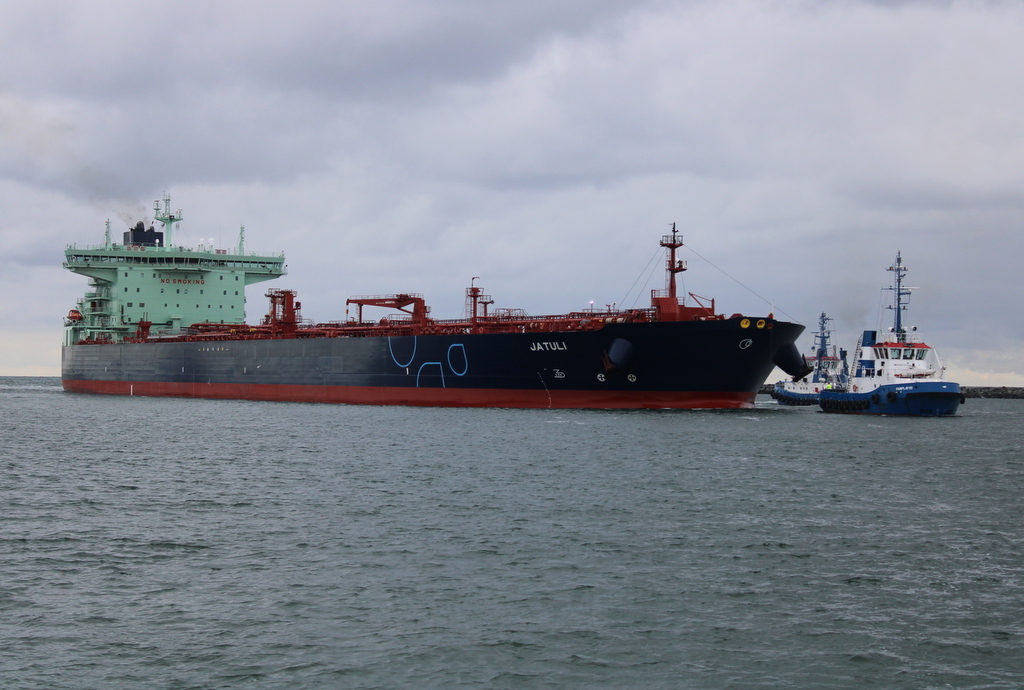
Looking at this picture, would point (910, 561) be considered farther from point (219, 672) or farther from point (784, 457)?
point (784, 457)

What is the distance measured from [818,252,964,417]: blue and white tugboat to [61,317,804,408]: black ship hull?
987cm

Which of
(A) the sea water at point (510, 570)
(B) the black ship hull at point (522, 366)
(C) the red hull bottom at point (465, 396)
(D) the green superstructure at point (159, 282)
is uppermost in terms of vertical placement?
(D) the green superstructure at point (159, 282)

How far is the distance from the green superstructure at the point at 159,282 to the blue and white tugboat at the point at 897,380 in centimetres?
4016

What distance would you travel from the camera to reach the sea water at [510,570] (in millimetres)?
8273

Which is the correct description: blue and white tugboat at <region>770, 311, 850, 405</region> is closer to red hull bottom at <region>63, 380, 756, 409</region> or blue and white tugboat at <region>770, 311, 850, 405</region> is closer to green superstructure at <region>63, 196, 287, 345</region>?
red hull bottom at <region>63, 380, 756, 409</region>

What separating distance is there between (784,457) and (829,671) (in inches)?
653

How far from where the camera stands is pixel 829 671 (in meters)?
8.12

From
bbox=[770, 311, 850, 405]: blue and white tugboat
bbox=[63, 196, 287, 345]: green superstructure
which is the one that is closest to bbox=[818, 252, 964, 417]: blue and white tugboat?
bbox=[770, 311, 850, 405]: blue and white tugboat

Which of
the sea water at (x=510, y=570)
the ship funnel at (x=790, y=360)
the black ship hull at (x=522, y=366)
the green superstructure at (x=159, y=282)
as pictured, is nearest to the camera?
the sea water at (x=510, y=570)

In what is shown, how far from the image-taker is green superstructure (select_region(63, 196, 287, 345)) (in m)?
58.1

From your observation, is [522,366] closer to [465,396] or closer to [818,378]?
[465,396]

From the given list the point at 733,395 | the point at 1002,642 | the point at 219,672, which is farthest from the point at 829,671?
the point at 733,395

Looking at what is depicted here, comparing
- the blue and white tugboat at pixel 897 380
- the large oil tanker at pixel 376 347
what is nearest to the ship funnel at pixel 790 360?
the large oil tanker at pixel 376 347

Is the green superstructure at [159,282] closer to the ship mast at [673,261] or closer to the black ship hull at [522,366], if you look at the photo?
the black ship hull at [522,366]
